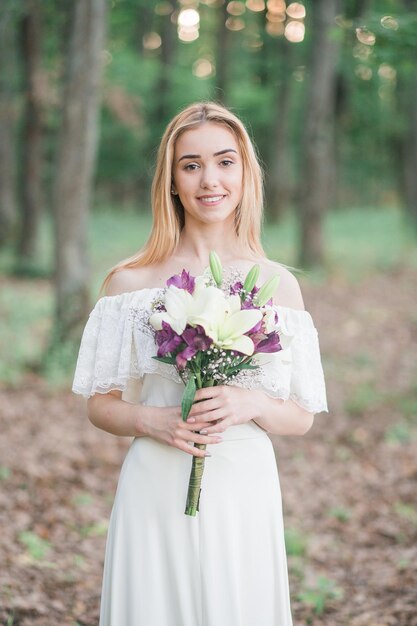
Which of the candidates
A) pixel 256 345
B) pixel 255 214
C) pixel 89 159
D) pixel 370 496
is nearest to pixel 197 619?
pixel 256 345

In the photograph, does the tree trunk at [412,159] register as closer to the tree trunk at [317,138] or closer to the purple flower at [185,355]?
the tree trunk at [317,138]

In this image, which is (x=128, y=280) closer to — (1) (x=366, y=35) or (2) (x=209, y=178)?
(2) (x=209, y=178)

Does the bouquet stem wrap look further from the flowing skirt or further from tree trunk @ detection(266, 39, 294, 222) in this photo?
tree trunk @ detection(266, 39, 294, 222)

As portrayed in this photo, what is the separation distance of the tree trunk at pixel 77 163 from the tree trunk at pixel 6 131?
7340mm

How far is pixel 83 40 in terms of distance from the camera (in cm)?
845

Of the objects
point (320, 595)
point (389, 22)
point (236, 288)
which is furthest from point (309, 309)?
point (236, 288)

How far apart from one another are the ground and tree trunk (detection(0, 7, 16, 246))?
982 centimetres

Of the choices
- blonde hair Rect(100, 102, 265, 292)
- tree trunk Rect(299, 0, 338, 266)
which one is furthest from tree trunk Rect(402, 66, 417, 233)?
blonde hair Rect(100, 102, 265, 292)

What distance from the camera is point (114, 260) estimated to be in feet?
57.4

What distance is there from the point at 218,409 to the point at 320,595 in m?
2.65

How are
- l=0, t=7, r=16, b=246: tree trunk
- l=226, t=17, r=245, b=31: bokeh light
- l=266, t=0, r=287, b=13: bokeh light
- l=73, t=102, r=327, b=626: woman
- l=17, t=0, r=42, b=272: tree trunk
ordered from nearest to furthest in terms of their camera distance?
l=73, t=102, r=327, b=626: woman, l=17, t=0, r=42, b=272: tree trunk, l=0, t=7, r=16, b=246: tree trunk, l=266, t=0, r=287, b=13: bokeh light, l=226, t=17, r=245, b=31: bokeh light

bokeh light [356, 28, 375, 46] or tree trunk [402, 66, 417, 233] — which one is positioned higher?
tree trunk [402, 66, 417, 233]

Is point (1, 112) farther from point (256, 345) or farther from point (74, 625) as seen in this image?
point (256, 345)

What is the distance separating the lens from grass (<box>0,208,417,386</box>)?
883cm
